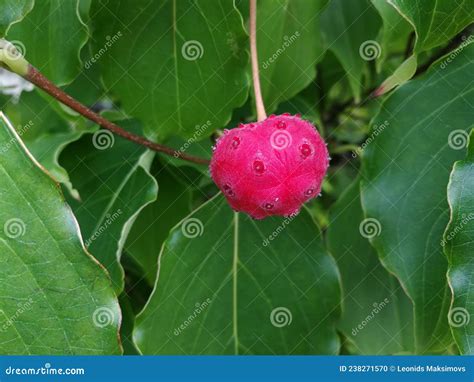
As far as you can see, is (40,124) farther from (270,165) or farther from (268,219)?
(270,165)

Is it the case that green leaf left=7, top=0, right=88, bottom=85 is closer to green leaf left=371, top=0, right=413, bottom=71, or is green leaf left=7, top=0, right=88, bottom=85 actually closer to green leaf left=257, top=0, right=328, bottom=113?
green leaf left=257, top=0, right=328, bottom=113

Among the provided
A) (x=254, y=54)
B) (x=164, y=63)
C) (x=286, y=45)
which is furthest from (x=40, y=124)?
(x=254, y=54)

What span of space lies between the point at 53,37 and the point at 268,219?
405mm

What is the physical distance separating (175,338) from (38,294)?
0.36 metres

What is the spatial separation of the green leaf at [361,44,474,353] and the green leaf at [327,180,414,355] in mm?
122

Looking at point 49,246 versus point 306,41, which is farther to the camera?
point 306,41

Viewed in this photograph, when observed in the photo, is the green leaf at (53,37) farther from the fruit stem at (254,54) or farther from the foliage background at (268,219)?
the fruit stem at (254,54)

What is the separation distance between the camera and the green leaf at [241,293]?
38.7 inches

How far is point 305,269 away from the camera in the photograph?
102 cm

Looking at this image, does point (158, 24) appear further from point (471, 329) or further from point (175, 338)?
point (471, 329)

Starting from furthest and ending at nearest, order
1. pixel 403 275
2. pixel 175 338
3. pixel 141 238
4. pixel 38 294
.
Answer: pixel 141 238 < pixel 175 338 < pixel 403 275 < pixel 38 294

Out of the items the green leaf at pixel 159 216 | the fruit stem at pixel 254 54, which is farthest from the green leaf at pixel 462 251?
the green leaf at pixel 159 216

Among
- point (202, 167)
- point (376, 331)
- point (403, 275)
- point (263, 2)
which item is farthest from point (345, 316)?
point (263, 2)

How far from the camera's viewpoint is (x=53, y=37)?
941 millimetres
